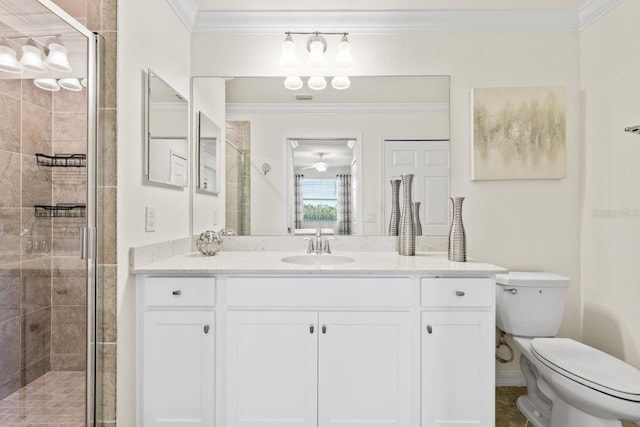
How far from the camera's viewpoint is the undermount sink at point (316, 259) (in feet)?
7.19

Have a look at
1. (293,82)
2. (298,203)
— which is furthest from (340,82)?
(298,203)

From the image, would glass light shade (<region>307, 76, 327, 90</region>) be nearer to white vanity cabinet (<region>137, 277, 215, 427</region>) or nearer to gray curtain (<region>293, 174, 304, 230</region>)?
gray curtain (<region>293, 174, 304, 230</region>)

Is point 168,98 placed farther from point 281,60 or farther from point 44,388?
point 44,388

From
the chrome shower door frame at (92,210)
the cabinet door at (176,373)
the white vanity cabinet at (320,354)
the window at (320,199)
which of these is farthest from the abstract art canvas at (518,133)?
the chrome shower door frame at (92,210)

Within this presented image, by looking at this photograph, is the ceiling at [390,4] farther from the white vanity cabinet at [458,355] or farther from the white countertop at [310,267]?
the white vanity cabinet at [458,355]

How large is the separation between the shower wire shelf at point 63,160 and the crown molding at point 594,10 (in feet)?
9.45

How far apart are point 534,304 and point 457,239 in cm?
60

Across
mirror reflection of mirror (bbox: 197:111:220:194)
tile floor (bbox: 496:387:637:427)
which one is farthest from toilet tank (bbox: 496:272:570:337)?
mirror reflection of mirror (bbox: 197:111:220:194)

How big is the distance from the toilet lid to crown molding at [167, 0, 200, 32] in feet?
8.93

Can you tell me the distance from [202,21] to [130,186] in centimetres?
132

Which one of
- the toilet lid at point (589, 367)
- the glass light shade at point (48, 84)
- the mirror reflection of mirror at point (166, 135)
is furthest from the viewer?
the mirror reflection of mirror at point (166, 135)

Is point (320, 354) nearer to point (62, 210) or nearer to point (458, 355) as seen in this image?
point (458, 355)

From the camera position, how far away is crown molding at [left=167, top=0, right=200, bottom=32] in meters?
2.14

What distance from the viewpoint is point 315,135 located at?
7.94 ft
